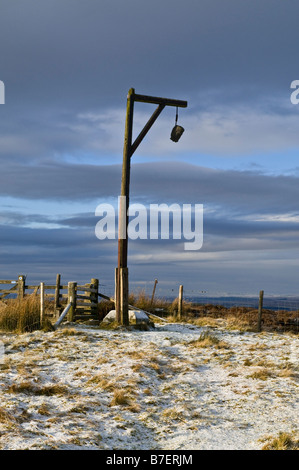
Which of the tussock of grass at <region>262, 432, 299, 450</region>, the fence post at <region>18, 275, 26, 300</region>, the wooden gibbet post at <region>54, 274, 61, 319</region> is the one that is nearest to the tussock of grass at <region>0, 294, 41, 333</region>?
the wooden gibbet post at <region>54, 274, 61, 319</region>

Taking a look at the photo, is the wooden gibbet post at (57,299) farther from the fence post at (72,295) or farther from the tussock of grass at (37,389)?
the tussock of grass at (37,389)

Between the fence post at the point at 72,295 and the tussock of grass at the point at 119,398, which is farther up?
the fence post at the point at 72,295

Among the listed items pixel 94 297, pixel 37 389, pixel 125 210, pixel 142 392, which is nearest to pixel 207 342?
pixel 142 392

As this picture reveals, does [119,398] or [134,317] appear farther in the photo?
[134,317]

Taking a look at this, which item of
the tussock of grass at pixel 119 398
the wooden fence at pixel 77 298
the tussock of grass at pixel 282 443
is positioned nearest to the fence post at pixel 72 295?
the wooden fence at pixel 77 298

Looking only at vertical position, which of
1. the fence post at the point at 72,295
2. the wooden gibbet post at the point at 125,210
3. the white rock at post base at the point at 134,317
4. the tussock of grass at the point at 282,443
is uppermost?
the wooden gibbet post at the point at 125,210

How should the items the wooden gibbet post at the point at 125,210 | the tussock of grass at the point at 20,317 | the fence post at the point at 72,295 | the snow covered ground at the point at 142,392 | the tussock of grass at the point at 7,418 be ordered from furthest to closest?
the fence post at the point at 72,295, the wooden gibbet post at the point at 125,210, the tussock of grass at the point at 20,317, the snow covered ground at the point at 142,392, the tussock of grass at the point at 7,418

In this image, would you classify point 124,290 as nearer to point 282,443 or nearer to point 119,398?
point 119,398

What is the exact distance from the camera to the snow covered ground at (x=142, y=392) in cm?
724

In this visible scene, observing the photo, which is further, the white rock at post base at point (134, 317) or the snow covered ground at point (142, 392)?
the white rock at post base at point (134, 317)

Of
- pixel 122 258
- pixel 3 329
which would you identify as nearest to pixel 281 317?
pixel 122 258

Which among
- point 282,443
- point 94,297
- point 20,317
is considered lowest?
point 282,443

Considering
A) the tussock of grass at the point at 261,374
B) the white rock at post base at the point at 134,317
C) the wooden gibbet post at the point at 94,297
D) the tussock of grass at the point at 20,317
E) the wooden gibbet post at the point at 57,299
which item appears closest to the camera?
the tussock of grass at the point at 261,374

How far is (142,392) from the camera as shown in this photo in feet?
30.3
